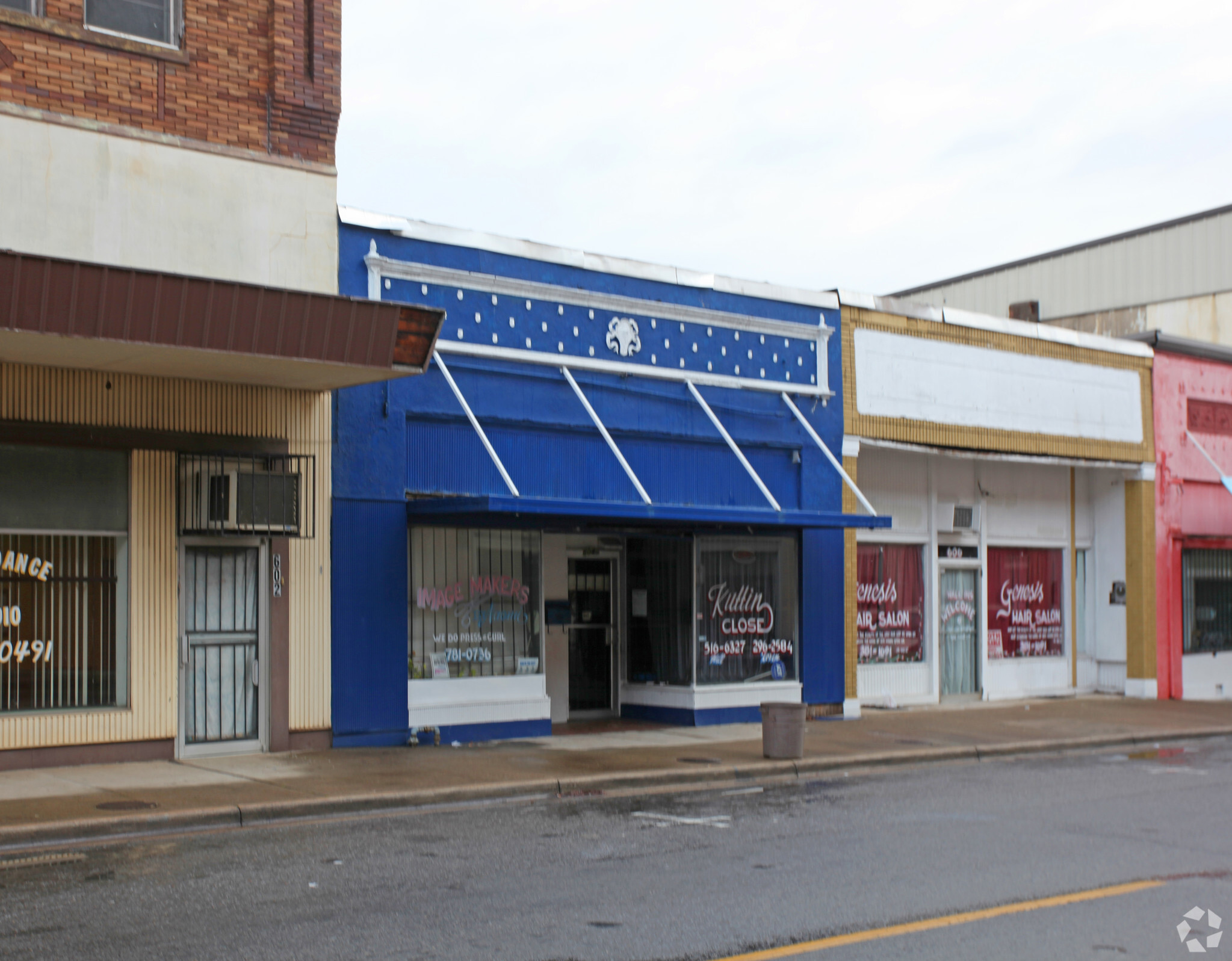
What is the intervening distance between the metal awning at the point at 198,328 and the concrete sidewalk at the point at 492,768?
3.71 m

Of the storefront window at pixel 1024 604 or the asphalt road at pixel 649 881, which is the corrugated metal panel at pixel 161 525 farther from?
the storefront window at pixel 1024 604

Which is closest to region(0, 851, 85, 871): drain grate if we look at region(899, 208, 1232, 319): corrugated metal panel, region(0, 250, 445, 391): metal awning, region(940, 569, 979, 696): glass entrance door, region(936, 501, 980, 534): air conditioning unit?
region(0, 250, 445, 391): metal awning

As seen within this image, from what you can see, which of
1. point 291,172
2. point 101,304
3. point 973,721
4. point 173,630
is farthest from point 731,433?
point 101,304

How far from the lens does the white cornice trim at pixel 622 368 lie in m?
15.5

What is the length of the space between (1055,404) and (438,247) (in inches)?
440

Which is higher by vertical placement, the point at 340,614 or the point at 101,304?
the point at 101,304

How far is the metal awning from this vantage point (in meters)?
10.9

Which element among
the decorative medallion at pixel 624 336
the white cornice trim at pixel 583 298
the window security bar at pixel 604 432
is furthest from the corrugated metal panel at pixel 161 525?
the decorative medallion at pixel 624 336

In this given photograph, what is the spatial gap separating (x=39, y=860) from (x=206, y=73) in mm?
8233

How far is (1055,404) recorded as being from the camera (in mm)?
21812

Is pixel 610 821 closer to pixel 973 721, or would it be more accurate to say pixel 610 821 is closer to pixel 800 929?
pixel 800 929

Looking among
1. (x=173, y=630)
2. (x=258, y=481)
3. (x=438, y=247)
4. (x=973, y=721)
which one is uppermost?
(x=438, y=247)

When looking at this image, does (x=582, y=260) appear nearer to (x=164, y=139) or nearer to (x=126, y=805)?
(x=164, y=139)

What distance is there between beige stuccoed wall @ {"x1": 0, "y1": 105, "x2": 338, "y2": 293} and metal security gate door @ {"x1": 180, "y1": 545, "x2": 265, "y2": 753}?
9.57 ft
